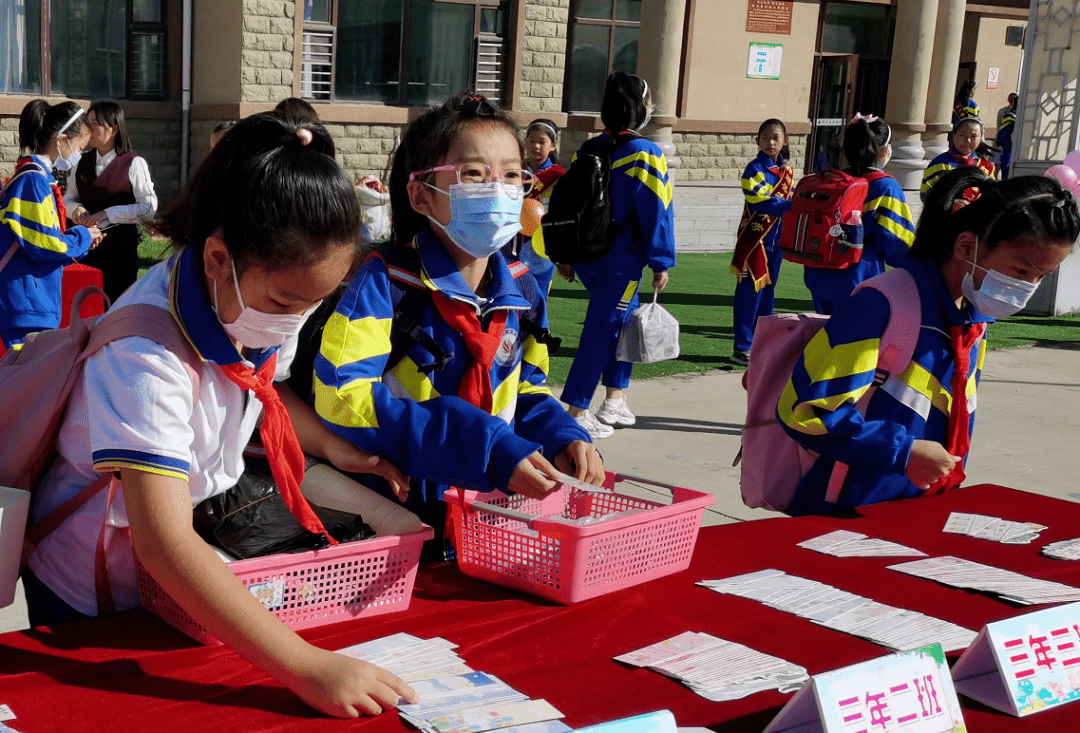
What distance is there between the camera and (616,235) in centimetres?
639

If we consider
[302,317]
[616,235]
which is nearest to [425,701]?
[302,317]

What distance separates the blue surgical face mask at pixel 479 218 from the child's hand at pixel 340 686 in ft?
3.62

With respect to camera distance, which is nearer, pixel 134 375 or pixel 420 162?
pixel 134 375

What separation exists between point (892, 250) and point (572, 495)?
4.94 metres

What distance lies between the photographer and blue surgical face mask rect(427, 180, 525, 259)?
249 centimetres

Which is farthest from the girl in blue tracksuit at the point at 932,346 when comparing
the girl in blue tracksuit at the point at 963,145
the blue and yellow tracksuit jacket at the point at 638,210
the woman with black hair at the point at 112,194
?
the girl in blue tracksuit at the point at 963,145

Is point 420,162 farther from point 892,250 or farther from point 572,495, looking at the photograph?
point 892,250

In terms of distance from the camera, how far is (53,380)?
180 centimetres

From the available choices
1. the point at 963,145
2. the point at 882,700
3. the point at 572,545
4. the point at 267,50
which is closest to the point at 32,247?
the point at 572,545

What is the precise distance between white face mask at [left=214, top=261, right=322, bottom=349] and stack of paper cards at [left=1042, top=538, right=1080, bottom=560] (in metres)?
1.86

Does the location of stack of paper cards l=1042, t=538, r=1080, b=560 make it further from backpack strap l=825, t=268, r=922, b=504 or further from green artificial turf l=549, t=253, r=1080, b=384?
green artificial turf l=549, t=253, r=1080, b=384

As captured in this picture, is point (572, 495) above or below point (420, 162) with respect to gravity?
below

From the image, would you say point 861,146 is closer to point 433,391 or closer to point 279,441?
point 433,391

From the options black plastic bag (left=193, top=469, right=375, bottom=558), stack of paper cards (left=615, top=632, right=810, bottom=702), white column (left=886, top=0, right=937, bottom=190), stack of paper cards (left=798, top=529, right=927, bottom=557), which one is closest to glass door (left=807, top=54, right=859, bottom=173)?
white column (left=886, top=0, right=937, bottom=190)
